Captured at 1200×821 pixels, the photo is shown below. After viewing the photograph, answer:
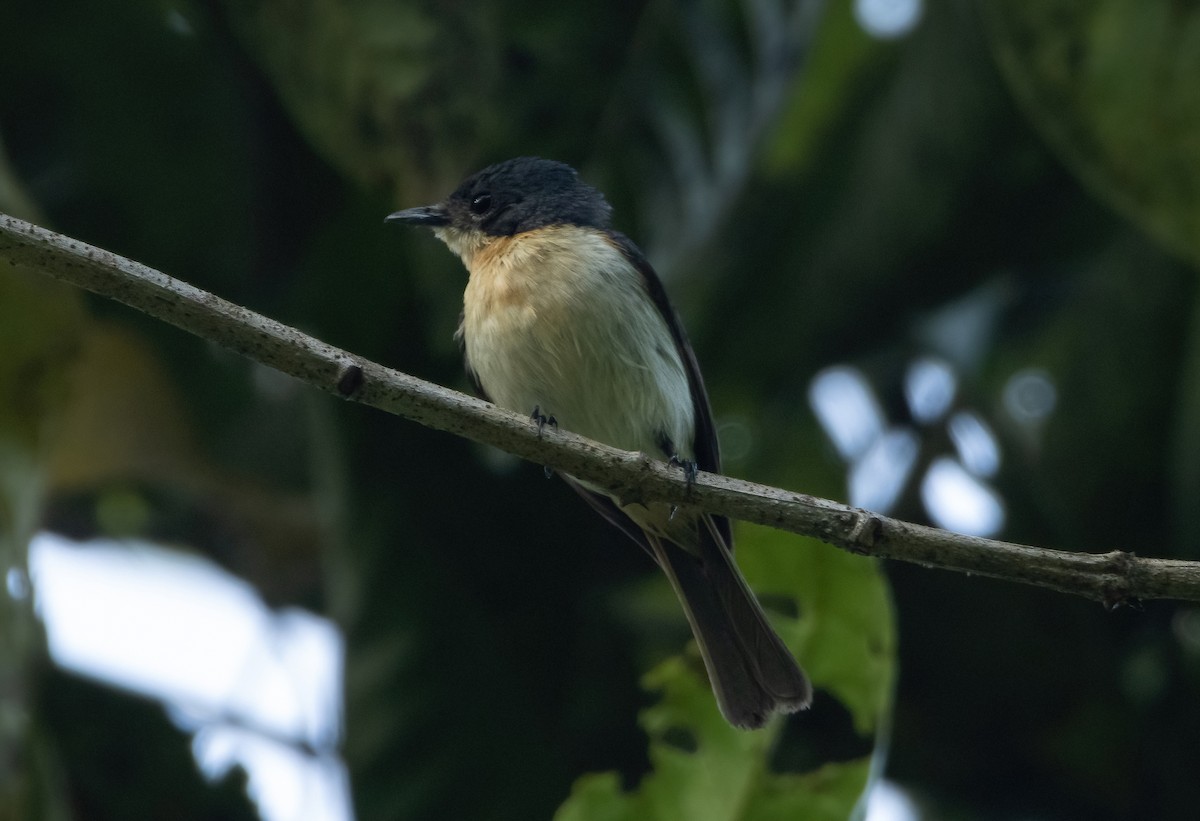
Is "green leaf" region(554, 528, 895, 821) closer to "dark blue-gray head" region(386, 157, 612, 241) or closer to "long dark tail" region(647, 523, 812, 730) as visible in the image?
"long dark tail" region(647, 523, 812, 730)

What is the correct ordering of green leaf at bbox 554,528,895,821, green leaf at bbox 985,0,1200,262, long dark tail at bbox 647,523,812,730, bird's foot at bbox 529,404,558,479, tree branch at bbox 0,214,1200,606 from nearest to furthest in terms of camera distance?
tree branch at bbox 0,214,1200,606 < green leaf at bbox 554,528,895,821 < green leaf at bbox 985,0,1200,262 < long dark tail at bbox 647,523,812,730 < bird's foot at bbox 529,404,558,479

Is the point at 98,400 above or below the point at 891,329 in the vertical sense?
below

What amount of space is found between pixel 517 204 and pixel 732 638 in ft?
5.96

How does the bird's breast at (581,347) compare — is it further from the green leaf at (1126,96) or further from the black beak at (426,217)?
the green leaf at (1126,96)

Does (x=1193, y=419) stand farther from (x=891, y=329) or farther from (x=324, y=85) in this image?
(x=324, y=85)

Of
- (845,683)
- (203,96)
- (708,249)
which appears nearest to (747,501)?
(845,683)

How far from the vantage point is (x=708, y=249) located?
15.1 ft

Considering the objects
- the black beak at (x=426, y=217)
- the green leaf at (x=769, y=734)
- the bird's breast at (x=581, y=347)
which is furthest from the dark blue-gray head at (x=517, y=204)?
the green leaf at (x=769, y=734)

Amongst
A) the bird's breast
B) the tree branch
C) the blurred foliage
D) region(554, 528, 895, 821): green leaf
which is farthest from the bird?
the tree branch

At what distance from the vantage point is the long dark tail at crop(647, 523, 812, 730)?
3.45m

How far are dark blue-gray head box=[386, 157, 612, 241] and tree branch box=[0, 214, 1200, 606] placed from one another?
2149 millimetres

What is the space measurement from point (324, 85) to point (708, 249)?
4.91ft

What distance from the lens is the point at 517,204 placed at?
16.5 feet

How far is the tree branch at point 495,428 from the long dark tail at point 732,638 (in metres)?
0.65
